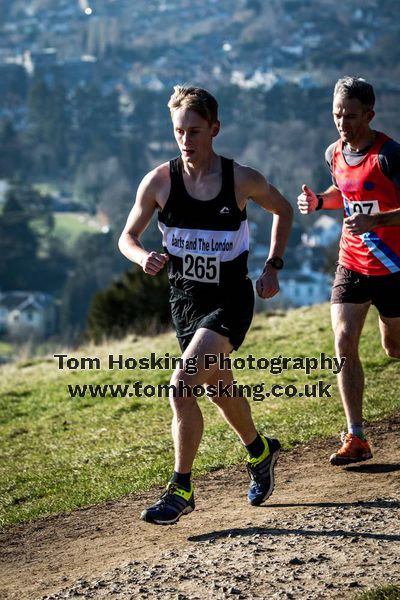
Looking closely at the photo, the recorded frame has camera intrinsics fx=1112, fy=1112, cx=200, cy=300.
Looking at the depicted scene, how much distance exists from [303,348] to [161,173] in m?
6.54

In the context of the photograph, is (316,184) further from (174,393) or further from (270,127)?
(174,393)

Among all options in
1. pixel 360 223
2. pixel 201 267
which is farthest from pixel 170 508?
pixel 360 223

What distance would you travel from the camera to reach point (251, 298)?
5855mm

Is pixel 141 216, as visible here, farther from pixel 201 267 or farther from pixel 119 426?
pixel 119 426

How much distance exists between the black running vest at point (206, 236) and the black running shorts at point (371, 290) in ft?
3.42

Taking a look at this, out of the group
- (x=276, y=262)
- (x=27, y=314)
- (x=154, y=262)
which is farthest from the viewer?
(x=27, y=314)

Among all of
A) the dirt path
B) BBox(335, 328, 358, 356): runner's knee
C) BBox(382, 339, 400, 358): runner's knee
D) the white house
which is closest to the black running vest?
BBox(335, 328, 358, 356): runner's knee

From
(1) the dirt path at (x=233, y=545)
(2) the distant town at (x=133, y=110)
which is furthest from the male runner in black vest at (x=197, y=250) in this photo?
(2) the distant town at (x=133, y=110)

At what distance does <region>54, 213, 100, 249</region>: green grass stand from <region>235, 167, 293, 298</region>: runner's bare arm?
228ft

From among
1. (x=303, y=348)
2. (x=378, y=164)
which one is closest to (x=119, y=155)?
(x=303, y=348)

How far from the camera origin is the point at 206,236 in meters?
5.71

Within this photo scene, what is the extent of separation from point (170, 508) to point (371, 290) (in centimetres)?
184

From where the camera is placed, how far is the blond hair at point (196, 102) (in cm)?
561

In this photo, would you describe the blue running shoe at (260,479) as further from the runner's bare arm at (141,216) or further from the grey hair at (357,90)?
the grey hair at (357,90)
